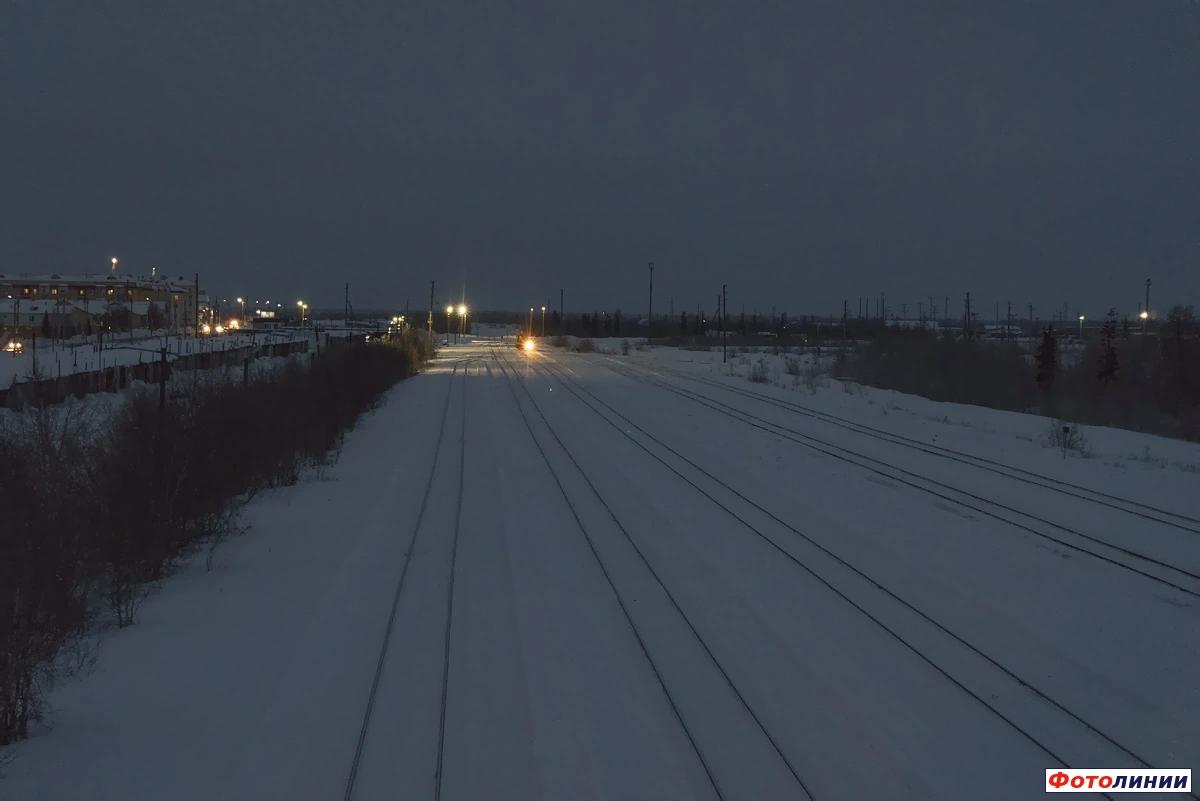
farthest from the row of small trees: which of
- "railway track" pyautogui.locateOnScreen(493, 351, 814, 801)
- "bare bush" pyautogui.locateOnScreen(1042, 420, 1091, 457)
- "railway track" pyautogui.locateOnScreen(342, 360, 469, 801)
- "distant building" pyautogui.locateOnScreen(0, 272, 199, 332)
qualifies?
"distant building" pyautogui.locateOnScreen(0, 272, 199, 332)

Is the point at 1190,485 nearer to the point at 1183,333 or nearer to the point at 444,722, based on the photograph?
the point at 444,722

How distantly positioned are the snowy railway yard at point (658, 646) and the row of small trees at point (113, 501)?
470 millimetres

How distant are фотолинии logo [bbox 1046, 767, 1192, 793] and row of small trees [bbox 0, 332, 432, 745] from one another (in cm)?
757

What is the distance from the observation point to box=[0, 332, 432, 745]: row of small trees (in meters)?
8.30

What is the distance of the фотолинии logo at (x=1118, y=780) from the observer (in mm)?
6621

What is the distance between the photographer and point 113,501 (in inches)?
472

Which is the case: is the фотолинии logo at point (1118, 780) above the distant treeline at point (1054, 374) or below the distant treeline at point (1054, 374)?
below

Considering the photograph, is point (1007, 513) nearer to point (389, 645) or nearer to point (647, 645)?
point (647, 645)

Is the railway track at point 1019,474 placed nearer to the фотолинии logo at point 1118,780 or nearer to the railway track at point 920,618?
the railway track at point 920,618

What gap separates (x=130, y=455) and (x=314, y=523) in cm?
390

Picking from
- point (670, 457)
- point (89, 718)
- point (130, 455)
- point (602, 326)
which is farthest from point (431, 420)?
point (602, 326)

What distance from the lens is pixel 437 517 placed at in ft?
52.6

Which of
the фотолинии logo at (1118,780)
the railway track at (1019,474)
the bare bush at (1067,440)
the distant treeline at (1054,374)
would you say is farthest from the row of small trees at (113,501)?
the distant treeline at (1054,374)

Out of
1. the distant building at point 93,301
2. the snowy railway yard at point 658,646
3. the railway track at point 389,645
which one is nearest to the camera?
the railway track at point 389,645
